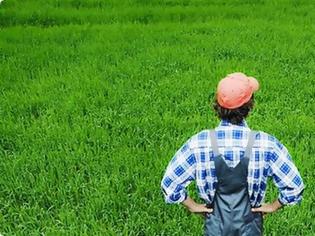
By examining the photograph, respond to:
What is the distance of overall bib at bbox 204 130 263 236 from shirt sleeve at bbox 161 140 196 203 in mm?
104

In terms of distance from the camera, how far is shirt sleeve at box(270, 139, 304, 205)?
225cm

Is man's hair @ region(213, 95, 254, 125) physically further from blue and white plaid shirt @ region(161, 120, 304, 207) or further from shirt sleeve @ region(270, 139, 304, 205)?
shirt sleeve @ region(270, 139, 304, 205)

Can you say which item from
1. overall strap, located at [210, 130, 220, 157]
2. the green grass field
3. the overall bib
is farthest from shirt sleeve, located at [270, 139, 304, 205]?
the green grass field

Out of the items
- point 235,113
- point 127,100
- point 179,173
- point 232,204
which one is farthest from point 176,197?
point 127,100

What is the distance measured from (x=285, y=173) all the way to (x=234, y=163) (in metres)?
0.20

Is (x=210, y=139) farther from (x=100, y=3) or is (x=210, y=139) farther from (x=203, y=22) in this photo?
(x=100, y=3)

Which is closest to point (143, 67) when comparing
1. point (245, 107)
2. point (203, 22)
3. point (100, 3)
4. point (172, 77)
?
point (172, 77)

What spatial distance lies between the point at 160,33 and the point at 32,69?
170 cm

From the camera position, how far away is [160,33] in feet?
22.9

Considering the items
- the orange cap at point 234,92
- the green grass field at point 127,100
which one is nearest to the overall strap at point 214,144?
the orange cap at point 234,92

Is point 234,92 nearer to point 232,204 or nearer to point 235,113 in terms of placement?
point 235,113

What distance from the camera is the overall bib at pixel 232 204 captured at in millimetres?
2242

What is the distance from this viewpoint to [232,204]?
2.31m

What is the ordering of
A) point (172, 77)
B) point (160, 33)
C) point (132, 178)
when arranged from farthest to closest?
1. point (160, 33)
2. point (172, 77)
3. point (132, 178)
